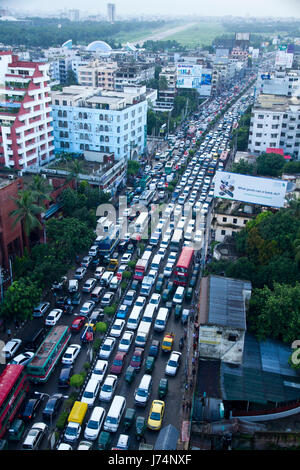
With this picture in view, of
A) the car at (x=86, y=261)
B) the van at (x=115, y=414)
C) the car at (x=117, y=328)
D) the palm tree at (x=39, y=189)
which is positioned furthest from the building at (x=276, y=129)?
the van at (x=115, y=414)

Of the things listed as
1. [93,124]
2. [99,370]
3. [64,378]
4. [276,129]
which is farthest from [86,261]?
[276,129]

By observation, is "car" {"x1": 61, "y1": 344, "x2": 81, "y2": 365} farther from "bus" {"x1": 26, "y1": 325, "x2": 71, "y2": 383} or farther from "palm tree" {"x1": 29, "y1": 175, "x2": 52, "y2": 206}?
"palm tree" {"x1": 29, "y1": 175, "x2": 52, "y2": 206}

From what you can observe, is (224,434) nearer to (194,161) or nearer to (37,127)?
(37,127)

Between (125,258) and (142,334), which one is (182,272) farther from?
(142,334)

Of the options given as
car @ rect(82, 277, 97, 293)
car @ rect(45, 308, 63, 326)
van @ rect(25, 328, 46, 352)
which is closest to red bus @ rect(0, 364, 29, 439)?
van @ rect(25, 328, 46, 352)
